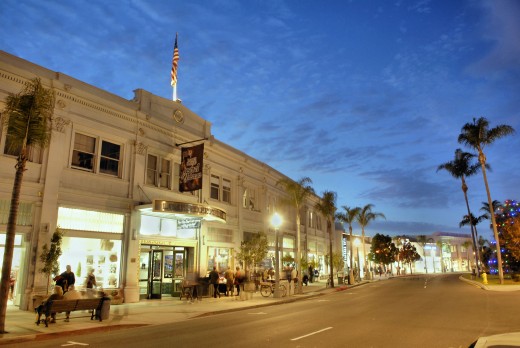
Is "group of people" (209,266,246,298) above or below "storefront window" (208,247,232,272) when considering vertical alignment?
below

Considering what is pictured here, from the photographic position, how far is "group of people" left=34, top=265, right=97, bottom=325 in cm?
1361

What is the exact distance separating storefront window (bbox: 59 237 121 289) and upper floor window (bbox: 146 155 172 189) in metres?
4.26

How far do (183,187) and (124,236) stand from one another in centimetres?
404

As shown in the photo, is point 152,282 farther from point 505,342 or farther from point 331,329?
point 505,342

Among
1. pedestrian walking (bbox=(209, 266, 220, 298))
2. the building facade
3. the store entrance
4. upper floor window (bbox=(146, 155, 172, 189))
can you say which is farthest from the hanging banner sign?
pedestrian walking (bbox=(209, 266, 220, 298))

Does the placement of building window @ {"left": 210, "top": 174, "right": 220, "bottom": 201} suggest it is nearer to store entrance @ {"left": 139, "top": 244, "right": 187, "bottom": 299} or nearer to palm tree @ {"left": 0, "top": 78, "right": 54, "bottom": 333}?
store entrance @ {"left": 139, "top": 244, "right": 187, "bottom": 299}

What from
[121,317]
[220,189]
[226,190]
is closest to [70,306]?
[121,317]

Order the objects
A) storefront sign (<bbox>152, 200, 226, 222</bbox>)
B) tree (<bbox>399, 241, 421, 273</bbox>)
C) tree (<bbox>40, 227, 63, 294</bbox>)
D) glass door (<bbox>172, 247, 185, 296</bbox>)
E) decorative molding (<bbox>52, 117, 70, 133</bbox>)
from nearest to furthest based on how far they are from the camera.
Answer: tree (<bbox>40, 227, 63, 294</bbox>), decorative molding (<bbox>52, 117, 70, 133</bbox>), storefront sign (<bbox>152, 200, 226, 222</bbox>), glass door (<bbox>172, 247, 185, 296</bbox>), tree (<bbox>399, 241, 421, 273</bbox>)

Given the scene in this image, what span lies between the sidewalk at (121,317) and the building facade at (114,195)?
169cm

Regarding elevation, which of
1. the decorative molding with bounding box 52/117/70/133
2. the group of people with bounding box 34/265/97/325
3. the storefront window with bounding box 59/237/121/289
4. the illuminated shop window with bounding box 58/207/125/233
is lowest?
the group of people with bounding box 34/265/97/325

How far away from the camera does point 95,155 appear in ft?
68.6

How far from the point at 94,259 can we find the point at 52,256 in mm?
3048

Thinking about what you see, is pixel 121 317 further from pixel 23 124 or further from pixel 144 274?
pixel 23 124

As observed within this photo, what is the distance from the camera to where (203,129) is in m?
29.5
